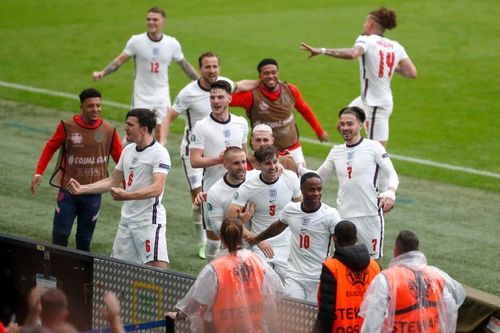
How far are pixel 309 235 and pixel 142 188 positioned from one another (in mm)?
1909

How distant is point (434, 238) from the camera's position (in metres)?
15.2

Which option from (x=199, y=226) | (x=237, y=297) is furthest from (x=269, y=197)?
(x=199, y=226)

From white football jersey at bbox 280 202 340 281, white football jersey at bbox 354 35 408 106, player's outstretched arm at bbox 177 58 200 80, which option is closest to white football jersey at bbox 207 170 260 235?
white football jersey at bbox 280 202 340 281

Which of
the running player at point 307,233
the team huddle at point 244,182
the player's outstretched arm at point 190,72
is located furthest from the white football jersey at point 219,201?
the player's outstretched arm at point 190,72

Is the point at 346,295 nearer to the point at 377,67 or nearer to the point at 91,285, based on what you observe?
the point at 91,285

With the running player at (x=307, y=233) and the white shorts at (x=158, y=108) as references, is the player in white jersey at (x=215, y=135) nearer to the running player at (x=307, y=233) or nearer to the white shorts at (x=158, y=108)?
the running player at (x=307, y=233)

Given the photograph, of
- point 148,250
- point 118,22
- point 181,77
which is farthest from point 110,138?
point 118,22

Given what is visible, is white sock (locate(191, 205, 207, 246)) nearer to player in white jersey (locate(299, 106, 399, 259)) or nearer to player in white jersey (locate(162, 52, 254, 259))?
player in white jersey (locate(162, 52, 254, 259))

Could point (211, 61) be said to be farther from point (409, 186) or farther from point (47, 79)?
point (47, 79)

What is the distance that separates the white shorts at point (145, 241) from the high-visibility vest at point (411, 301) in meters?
3.67

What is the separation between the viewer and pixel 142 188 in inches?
468

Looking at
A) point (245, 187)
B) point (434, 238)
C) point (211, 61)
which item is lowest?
point (434, 238)

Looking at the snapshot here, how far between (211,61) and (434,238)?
3535 millimetres

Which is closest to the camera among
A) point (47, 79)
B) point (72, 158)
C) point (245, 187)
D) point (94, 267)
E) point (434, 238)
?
point (94, 267)
